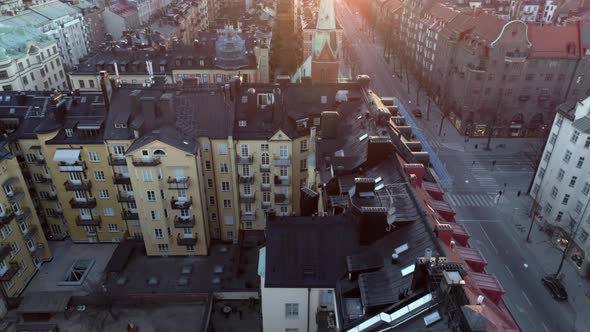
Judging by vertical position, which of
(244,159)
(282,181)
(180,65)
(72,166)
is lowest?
(282,181)

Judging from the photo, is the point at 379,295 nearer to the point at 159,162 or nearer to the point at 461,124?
the point at 159,162

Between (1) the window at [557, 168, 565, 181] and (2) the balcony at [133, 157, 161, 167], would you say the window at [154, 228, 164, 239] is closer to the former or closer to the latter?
(2) the balcony at [133, 157, 161, 167]

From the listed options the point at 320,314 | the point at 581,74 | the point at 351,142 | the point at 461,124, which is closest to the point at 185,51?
the point at 351,142

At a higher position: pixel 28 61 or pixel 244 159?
pixel 28 61

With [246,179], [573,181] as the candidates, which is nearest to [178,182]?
[246,179]

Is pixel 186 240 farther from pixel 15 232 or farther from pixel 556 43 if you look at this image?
pixel 556 43

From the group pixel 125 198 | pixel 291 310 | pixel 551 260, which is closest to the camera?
pixel 291 310

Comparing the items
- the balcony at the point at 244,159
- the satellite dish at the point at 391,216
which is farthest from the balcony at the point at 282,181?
the satellite dish at the point at 391,216
